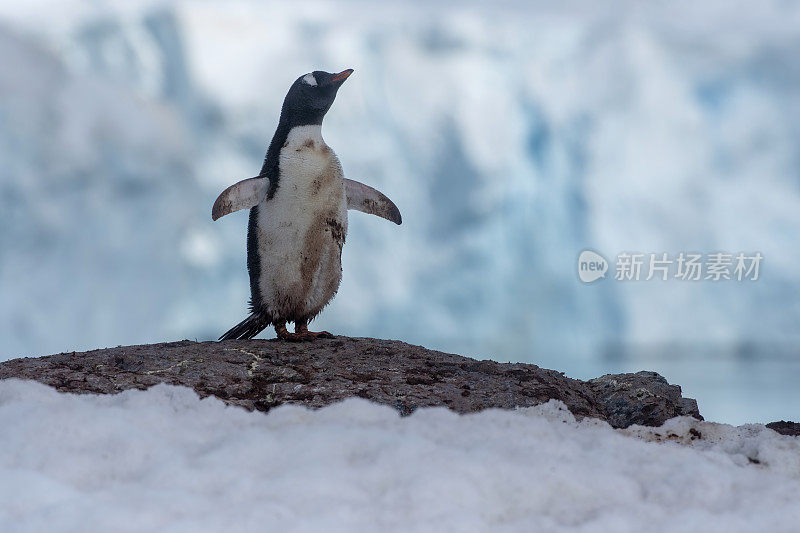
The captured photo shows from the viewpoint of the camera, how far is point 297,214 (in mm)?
5258

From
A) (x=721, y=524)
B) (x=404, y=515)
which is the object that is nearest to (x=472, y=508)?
(x=404, y=515)

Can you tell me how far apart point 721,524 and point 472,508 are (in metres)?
0.75

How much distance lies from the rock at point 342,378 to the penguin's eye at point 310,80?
190 cm

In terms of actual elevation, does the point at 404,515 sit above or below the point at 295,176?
below

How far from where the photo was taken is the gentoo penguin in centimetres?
528

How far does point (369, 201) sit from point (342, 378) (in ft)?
6.49

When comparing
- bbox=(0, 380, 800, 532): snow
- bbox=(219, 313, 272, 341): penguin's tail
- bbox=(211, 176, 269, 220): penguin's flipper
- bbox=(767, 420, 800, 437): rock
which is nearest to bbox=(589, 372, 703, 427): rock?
bbox=(767, 420, 800, 437): rock

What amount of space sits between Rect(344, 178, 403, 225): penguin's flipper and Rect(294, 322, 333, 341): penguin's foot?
0.99 metres

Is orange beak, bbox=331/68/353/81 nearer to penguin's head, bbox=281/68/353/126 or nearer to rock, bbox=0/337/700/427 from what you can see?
penguin's head, bbox=281/68/353/126

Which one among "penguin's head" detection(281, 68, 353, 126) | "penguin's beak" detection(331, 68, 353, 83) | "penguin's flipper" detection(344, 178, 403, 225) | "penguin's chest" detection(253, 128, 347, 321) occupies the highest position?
"penguin's beak" detection(331, 68, 353, 83)

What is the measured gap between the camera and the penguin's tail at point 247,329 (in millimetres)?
5637

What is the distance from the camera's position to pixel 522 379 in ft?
15.0

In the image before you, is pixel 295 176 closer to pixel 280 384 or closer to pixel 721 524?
pixel 280 384

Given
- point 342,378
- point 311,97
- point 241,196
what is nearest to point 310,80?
point 311,97
